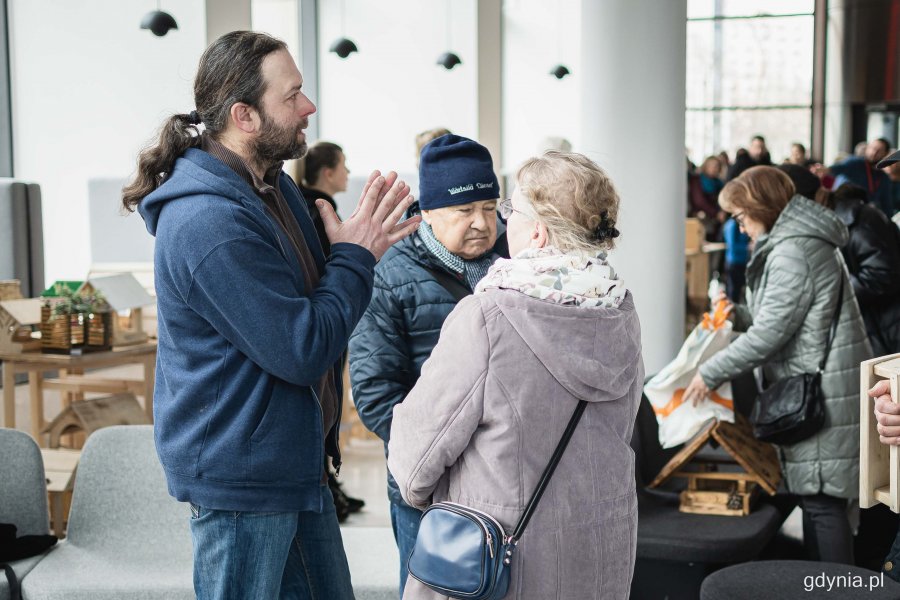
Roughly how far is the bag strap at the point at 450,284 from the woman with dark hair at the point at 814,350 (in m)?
1.31

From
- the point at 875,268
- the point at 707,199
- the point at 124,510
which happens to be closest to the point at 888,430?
the point at 124,510

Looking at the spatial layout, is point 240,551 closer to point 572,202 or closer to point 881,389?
point 572,202

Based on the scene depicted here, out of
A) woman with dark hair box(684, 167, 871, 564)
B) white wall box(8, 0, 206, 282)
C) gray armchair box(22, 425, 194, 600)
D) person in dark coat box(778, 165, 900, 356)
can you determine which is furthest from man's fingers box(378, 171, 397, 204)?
white wall box(8, 0, 206, 282)

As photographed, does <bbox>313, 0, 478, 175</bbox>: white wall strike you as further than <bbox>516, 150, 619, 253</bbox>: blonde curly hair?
Yes

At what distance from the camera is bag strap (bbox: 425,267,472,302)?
236cm

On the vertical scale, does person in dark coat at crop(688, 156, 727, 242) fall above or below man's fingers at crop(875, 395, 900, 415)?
above

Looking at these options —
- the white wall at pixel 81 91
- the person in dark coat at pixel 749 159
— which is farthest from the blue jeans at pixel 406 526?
the person in dark coat at pixel 749 159

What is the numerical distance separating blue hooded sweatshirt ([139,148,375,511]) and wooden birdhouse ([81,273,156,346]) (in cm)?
304

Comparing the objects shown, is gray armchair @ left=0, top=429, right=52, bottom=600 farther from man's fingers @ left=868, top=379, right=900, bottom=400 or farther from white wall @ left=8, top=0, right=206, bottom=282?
white wall @ left=8, top=0, right=206, bottom=282

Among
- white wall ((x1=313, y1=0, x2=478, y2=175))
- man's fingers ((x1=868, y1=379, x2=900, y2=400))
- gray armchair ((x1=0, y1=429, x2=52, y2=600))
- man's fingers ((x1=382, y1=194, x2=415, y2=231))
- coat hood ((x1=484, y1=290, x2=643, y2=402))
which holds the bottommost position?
gray armchair ((x1=0, y1=429, x2=52, y2=600))

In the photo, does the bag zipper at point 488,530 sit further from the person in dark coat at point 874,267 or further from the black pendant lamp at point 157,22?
the black pendant lamp at point 157,22

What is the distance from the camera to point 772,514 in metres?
3.27

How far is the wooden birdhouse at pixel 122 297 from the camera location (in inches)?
184

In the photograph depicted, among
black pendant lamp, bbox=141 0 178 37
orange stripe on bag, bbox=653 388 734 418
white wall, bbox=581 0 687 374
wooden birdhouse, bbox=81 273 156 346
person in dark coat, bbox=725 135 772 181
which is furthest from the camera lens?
person in dark coat, bbox=725 135 772 181
